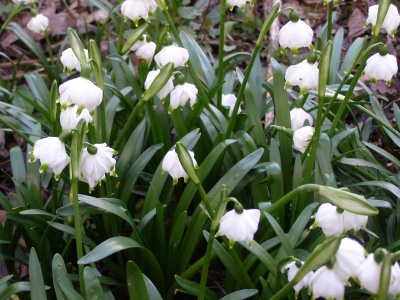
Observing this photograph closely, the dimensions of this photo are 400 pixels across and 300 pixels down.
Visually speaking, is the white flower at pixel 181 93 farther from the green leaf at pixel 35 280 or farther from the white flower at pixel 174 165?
the green leaf at pixel 35 280

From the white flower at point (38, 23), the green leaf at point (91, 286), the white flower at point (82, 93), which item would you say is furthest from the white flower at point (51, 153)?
the white flower at point (38, 23)

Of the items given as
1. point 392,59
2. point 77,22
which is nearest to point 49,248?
point 392,59

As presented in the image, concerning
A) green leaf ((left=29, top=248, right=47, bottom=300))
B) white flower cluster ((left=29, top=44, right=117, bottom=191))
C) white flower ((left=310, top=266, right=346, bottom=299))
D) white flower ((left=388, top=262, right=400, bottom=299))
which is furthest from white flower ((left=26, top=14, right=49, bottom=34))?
white flower ((left=388, top=262, right=400, bottom=299))

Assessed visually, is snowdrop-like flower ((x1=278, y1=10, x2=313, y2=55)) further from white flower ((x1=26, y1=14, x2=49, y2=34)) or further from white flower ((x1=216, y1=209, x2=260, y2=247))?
white flower ((x1=26, y1=14, x2=49, y2=34))

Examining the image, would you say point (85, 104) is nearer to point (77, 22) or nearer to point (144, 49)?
point (144, 49)

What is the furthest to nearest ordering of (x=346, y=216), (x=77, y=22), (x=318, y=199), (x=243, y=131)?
(x=77, y=22) < (x=243, y=131) < (x=318, y=199) < (x=346, y=216)

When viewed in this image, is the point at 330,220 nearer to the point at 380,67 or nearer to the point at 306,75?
the point at 306,75

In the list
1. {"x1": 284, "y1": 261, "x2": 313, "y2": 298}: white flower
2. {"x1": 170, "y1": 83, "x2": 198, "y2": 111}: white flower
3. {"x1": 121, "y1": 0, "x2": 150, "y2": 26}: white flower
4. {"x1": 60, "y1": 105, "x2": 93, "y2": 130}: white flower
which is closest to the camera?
{"x1": 284, "y1": 261, "x2": 313, "y2": 298}: white flower
